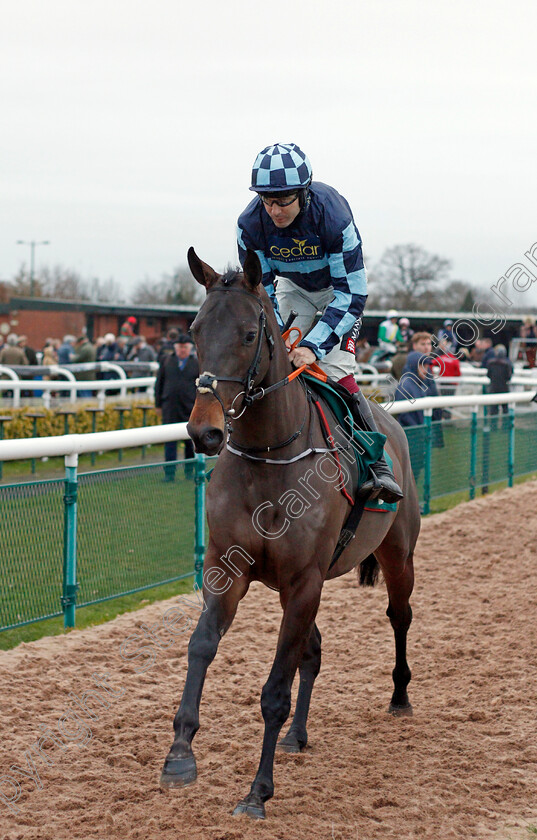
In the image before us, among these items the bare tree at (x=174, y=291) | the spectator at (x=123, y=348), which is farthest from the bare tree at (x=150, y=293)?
the spectator at (x=123, y=348)

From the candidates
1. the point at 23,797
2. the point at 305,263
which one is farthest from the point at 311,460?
the point at 23,797

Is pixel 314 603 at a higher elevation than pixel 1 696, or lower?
higher

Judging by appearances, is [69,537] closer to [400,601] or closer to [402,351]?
[400,601]

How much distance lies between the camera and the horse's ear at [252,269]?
10.9 ft

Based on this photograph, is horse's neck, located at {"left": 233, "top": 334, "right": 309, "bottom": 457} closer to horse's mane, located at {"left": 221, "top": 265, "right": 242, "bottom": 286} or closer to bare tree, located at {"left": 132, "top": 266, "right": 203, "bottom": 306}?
horse's mane, located at {"left": 221, "top": 265, "right": 242, "bottom": 286}

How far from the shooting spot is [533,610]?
6.19 meters

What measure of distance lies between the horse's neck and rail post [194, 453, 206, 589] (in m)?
2.99

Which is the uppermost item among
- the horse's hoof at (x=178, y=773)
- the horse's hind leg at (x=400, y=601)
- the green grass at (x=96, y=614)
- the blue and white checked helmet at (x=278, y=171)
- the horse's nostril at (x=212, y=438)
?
the blue and white checked helmet at (x=278, y=171)

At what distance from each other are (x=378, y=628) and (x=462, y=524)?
133 inches

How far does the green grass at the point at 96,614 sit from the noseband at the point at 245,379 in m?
2.77

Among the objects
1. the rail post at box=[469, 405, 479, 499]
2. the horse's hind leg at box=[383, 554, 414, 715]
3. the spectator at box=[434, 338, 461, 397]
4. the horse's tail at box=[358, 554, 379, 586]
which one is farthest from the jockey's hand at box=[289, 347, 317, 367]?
the spectator at box=[434, 338, 461, 397]

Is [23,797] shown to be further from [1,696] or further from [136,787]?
[1,696]

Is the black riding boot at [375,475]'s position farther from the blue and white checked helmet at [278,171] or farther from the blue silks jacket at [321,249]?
the blue and white checked helmet at [278,171]

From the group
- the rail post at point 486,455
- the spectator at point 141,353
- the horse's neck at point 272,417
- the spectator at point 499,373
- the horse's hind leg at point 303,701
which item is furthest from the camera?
the spectator at point 141,353
